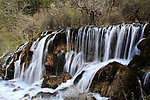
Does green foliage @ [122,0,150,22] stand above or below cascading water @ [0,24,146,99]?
above

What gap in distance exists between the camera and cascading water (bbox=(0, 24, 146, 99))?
663 centimetres

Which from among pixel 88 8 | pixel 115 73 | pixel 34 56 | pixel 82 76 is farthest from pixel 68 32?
pixel 88 8

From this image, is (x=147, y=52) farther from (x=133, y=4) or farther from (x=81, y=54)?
(x=133, y=4)

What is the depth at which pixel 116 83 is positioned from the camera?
4.61 meters

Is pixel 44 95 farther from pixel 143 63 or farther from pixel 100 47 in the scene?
pixel 143 63

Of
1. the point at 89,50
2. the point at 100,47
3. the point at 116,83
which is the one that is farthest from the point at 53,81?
the point at 100,47

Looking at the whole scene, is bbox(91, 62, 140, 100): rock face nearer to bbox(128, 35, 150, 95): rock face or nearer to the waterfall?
bbox(128, 35, 150, 95): rock face

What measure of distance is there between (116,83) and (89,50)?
347 centimetres

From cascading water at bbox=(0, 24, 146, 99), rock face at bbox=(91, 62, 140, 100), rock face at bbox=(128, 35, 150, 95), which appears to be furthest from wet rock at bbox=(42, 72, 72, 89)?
rock face at bbox=(128, 35, 150, 95)

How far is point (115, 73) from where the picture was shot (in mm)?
4793

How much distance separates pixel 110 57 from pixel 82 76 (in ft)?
6.99

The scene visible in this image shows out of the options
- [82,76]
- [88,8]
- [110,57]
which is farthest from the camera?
[88,8]

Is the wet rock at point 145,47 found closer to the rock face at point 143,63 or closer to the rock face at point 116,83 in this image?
the rock face at point 143,63

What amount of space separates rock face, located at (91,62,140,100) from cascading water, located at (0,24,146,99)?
103 centimetres
